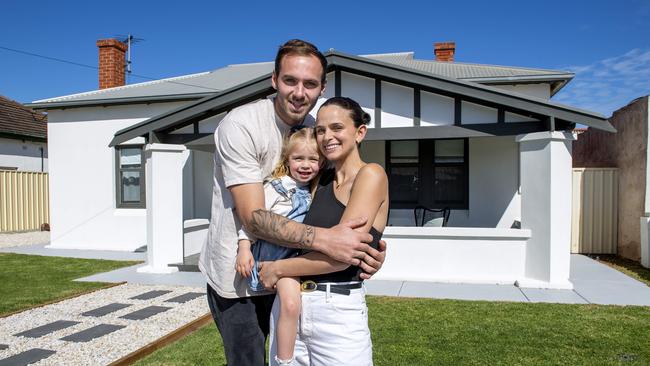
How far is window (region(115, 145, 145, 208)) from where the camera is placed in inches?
450

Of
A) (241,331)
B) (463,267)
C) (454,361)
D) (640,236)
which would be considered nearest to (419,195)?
(463,267)

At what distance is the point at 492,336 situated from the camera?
16.0 ft

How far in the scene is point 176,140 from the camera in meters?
8.50

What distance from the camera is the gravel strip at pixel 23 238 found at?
13.0 meters

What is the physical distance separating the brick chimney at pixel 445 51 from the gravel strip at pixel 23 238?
1320 cm

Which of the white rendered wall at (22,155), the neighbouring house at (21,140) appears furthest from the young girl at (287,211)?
the white rendered wall at (22,155)

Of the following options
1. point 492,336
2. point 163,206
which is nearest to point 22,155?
point 163,206

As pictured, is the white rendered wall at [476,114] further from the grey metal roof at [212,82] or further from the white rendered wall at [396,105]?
the grey metal roof at [212,82]

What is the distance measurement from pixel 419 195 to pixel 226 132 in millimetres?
8647

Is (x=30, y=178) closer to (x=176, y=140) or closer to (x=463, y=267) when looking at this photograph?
(x=176, y=140)

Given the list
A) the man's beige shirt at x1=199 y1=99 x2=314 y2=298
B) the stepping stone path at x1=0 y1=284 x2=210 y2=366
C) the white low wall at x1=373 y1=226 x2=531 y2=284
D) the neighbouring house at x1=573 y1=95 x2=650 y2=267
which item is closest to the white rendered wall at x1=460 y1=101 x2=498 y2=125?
the white low wall at x1=373 y1=226 x2=531 y2=284

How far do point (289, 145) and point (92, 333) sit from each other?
14.5 ft

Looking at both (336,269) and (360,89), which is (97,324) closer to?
(336,269)

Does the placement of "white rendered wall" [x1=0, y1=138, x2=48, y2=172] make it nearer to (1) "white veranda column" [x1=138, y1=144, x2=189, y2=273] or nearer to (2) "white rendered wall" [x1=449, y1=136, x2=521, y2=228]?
(1) "white veranda column" [x1=138, y1=144, x2=189, y2=273]
